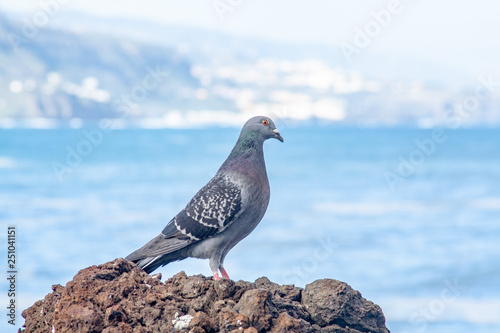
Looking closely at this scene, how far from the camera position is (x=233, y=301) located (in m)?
4.96

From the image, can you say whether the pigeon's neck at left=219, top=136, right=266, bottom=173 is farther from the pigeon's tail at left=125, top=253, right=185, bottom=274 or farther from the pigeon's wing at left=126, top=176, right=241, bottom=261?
the pigeon's tail at left=125, top=253, right=185, bottom=274

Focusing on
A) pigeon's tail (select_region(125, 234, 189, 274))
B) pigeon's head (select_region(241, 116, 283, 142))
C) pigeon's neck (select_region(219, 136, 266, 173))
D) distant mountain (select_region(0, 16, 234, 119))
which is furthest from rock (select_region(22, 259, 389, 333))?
distant mountain (select_region(0, 16, 234, 119))

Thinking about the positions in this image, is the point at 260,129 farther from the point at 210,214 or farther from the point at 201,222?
the point at 201,222

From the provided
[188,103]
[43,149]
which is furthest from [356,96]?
[43,149]

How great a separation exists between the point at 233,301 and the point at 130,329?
0.78 m

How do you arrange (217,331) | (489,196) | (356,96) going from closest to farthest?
(217,331) < (489,196) < (356,96)

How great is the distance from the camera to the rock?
4.75 metres

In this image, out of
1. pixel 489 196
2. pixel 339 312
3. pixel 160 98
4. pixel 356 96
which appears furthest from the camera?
pixel 160 98

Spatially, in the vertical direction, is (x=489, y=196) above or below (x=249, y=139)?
above

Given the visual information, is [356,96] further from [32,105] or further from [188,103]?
[32,105]

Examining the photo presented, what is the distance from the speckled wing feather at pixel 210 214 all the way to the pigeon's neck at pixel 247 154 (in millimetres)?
202

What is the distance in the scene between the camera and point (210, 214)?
704 centimetres

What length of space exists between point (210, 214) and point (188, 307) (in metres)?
2.16

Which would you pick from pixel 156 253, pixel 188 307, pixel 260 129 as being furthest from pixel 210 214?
pixel 188 307
